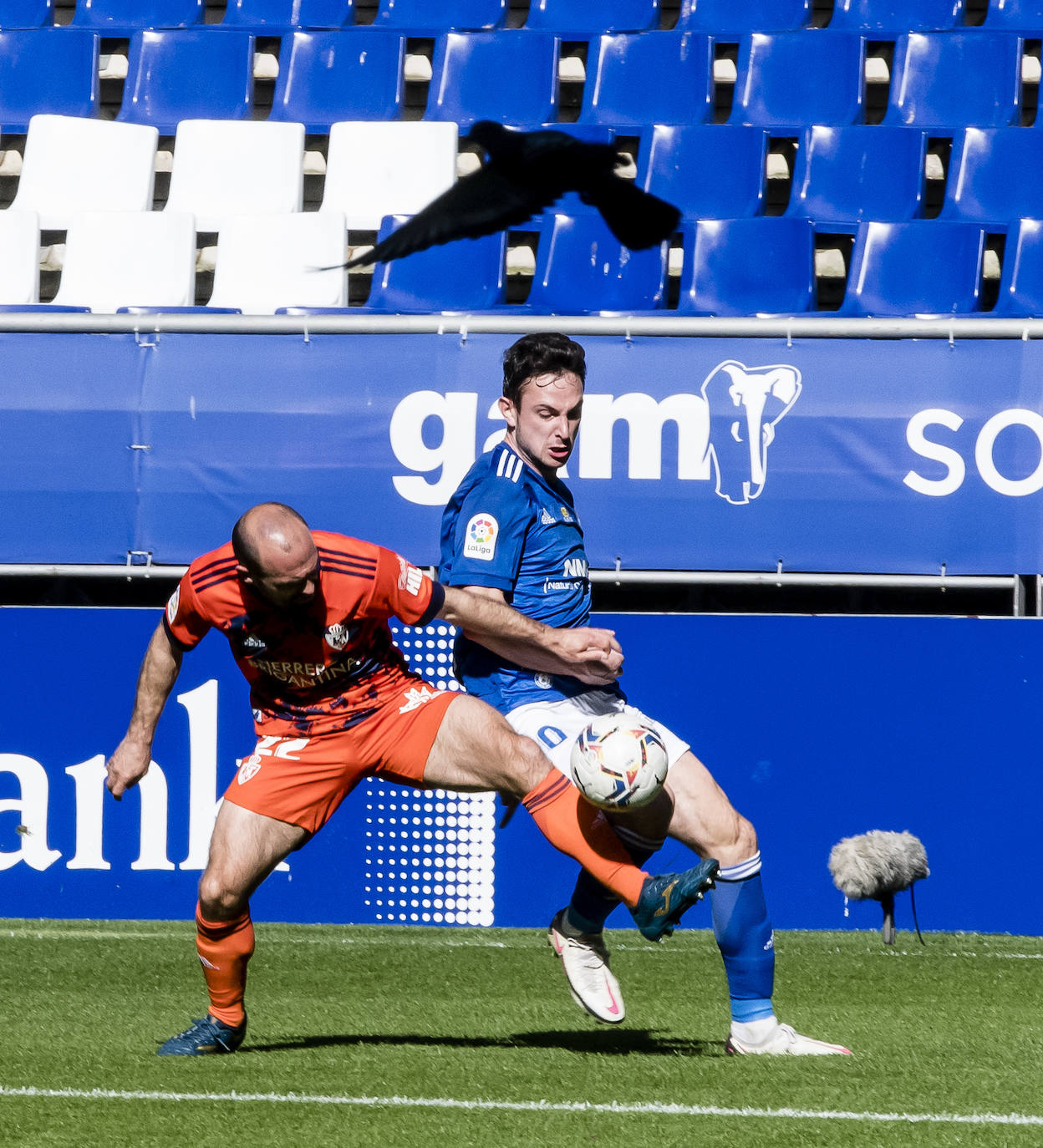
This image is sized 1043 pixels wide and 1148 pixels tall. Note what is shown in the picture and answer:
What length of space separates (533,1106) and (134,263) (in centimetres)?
791

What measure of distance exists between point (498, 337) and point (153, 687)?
14.0 ft

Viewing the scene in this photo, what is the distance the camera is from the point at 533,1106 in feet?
13.8

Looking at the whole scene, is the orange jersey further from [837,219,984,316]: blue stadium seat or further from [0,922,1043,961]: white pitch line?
[837,219,984,316]: blue stadium seat

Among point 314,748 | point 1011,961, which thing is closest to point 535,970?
point 1011,961

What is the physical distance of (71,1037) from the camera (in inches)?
211

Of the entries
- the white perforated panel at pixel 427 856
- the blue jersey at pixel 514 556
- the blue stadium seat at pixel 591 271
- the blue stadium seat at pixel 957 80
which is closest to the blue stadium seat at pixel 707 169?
the blue stadium seat at pixel 591 271

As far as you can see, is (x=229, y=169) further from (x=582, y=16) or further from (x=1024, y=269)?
(x=1024, y=269)

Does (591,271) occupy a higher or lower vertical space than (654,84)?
lower

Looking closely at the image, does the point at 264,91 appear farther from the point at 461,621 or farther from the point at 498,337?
the point at 461,621

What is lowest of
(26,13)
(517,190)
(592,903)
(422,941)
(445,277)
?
(422,941)

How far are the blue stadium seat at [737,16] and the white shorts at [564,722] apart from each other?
858 centimetres

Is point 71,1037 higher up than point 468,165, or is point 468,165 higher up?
point 468,165

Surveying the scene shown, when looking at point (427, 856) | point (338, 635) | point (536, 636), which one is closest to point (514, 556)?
point (536, 636)

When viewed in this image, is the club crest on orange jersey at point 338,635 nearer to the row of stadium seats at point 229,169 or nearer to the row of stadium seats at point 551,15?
the row of stadium seats at point 229,169
